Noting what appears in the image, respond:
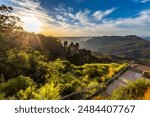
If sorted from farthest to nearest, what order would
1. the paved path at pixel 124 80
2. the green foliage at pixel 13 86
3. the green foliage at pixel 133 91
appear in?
the paved path at pixel 124 80
the green foliage at pixel 13 86
the green foliage at pixel 133 91

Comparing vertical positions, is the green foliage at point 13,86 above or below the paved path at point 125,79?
above

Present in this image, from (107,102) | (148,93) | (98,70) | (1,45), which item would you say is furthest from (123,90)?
(1,45)

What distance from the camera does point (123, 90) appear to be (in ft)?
31.4

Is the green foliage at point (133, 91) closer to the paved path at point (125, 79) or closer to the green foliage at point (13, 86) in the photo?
the paved path at point (125, 79)

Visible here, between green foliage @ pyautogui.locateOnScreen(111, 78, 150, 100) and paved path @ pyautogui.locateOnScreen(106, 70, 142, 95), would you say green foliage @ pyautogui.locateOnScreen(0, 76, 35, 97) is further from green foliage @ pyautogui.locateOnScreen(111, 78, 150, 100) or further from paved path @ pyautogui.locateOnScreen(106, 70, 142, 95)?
green foliage @ pyautogui.locateOnScreen(111, 78, 150, 100)

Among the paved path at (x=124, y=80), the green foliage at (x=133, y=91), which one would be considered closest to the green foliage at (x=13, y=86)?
the paved path at (x=124, y=80)

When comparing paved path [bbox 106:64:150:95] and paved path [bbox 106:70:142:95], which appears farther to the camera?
paved path [bbox 106:64:150:95]

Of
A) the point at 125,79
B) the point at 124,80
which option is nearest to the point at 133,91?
the point at 124,80

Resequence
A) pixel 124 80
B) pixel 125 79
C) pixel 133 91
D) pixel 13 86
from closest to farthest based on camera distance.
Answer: pixel 133 91, pixel 13 86, pixel 124 80, pixel 125 79

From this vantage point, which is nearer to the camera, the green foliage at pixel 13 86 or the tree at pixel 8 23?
the green foliage at pixel 13 86

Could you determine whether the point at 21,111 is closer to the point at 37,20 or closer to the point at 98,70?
the point at 37,20

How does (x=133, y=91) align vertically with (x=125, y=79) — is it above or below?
above

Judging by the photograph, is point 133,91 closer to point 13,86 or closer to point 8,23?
point 13,86

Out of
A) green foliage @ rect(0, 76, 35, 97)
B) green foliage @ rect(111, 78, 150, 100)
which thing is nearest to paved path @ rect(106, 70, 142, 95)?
green foliage @ rect(111, 78, 150, 100)
